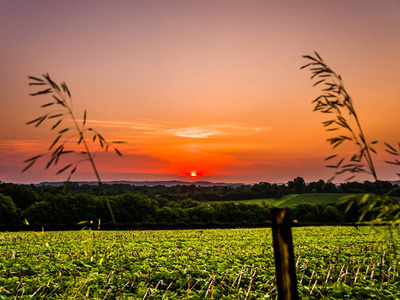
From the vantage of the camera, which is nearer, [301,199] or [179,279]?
[179,279]

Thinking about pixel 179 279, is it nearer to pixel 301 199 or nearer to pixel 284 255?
pixel 284 255

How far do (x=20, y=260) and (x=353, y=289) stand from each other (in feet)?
36.8

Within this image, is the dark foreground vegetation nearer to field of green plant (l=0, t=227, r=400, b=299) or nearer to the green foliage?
the green foliage

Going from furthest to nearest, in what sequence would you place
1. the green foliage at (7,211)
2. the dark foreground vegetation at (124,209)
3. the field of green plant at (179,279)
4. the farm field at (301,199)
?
the farm field at (301,199)
the dark foreground vegetation at (124,209)
the green foliage at (7,211)
the field of green plant at (179,279)

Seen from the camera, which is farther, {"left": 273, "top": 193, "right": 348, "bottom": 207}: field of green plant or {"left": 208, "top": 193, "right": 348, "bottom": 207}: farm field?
{"left": 208, "top": 193, "right": 348, "bottom": 207}: farm field

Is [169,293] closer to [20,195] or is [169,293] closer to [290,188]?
[20,195]

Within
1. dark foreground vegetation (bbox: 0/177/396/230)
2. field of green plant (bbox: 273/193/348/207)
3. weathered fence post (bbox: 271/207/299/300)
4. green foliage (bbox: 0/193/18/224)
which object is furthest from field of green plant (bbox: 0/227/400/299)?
field of green plant (bbox: 273/193/348/207)

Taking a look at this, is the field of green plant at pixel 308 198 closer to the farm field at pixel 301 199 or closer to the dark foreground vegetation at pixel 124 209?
the farm field at pixel 301 199

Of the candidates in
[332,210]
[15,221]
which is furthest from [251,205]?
[15,221]

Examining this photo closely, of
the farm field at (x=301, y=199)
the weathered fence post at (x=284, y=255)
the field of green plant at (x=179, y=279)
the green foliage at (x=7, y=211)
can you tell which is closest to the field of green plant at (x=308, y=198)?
the farm field at (x=301, y=199)

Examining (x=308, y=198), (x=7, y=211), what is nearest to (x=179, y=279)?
(x=7, y=211)

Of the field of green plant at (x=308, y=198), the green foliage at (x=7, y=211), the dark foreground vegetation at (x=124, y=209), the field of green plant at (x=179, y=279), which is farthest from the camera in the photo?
the field of green plant at (x=308, y=198)

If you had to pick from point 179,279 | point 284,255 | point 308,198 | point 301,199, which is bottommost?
point 301,199

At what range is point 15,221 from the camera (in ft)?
190
